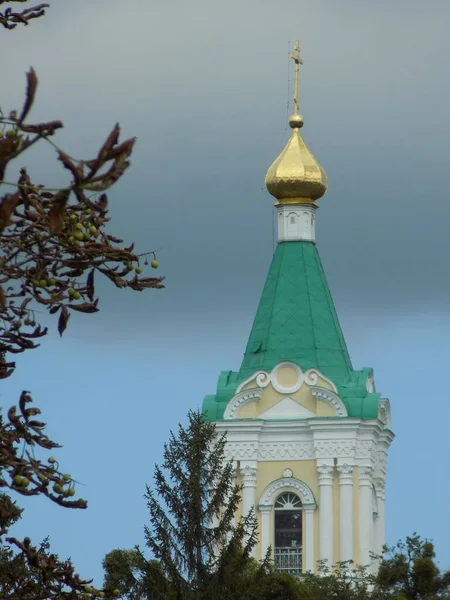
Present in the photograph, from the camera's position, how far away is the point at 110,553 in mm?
41906

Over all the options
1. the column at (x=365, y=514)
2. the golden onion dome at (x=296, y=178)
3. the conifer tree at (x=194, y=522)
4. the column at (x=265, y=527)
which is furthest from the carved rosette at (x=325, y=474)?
the conifer tree at (x=194, y=522)

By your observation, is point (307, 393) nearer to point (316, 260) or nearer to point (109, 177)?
point (316, 260)

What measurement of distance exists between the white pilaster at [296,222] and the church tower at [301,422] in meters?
0.84

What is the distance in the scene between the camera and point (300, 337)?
48625 mm

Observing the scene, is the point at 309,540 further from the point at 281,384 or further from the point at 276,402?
the point at 281,384

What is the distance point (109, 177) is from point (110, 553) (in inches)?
1284

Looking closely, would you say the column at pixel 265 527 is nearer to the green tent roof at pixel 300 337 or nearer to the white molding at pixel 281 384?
the green tent roof at pixel 300 337

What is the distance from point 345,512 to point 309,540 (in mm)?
1061

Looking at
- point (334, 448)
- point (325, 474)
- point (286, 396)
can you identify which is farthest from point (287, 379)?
point (325, 474)

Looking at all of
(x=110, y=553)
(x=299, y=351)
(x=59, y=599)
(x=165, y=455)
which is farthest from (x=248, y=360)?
(x=59, y=599)

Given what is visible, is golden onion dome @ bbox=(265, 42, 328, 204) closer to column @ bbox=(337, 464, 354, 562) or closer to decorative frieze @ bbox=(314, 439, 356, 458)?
decorative frieze @ bbox=(314, 439, 356, 458)

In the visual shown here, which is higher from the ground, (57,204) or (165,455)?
(165,455)

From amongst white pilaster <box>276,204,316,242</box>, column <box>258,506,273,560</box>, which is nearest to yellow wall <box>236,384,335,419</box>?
column <box>258,506,273,560</box>

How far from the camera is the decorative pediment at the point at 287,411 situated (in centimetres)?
4884
